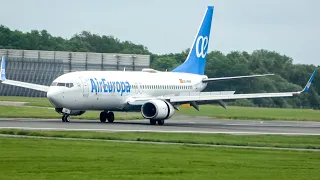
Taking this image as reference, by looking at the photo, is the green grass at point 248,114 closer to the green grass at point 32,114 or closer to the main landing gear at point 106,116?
the green grass at point 32,114

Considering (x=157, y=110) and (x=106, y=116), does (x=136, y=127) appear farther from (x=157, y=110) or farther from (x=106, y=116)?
(x=106, y=116)

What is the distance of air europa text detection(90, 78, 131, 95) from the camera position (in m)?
59.7

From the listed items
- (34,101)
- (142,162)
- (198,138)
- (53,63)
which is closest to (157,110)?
(198,138)

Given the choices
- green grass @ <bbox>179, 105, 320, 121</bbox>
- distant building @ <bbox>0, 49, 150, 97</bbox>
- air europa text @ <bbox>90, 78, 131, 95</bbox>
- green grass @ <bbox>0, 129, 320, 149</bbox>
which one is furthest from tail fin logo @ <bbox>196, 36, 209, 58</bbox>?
distant building @ <bbox>0, 49, 150, 97</bbox>

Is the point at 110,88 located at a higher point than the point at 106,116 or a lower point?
higher

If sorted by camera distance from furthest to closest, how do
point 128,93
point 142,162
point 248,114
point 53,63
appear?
point 53,63, point 248,114, point 128,93, point 142,162

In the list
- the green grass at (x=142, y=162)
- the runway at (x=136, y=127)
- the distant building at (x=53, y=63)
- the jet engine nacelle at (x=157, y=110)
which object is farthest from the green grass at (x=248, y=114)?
the green grass at (x=142, y=162)

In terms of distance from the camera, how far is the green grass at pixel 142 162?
26984 mm

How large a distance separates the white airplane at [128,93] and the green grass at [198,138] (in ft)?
42.1

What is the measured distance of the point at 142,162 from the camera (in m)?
30.2

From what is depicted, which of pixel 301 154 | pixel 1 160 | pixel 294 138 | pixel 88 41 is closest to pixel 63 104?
pixel 294 138

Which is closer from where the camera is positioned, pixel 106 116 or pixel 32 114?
pixel 106 116

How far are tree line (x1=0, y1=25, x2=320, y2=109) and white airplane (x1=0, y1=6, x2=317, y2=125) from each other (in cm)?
3704

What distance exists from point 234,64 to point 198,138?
249 feet
